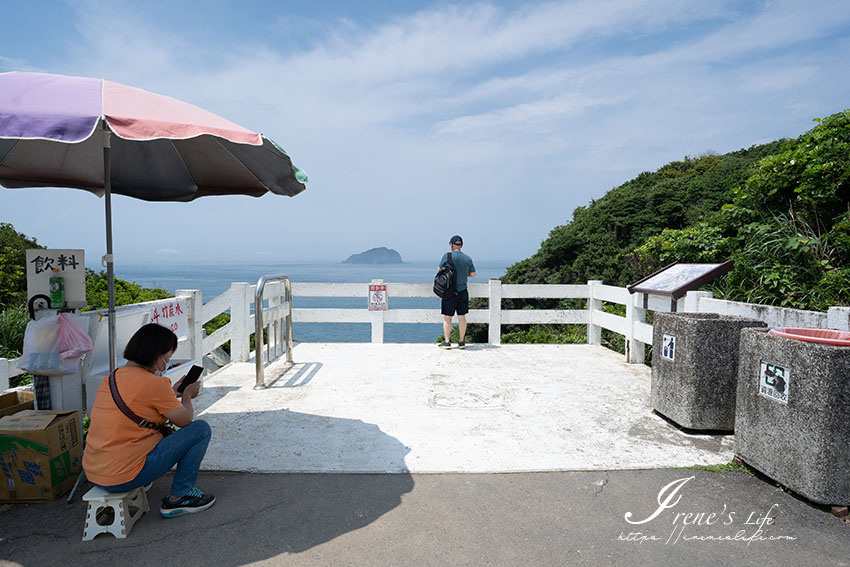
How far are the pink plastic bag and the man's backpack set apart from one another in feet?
17.6

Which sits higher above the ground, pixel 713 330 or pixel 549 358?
pixel 713 330

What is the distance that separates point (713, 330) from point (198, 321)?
5179mm

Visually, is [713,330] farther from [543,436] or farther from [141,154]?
[141,154]

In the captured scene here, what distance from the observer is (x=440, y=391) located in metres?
6.07

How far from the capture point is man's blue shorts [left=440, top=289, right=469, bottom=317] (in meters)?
8.70

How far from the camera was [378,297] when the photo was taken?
9.34m

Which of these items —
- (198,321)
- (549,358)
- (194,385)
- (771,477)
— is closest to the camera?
(194,385)

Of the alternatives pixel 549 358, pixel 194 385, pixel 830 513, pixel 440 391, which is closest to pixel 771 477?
pixel 830 513

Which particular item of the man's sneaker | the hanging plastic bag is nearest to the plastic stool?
the man's sneaker

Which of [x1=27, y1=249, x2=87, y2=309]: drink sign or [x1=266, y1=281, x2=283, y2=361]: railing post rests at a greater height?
[x1=27, y1=249, x2=87, y2=309]: drink sign

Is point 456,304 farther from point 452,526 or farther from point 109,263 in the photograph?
point 452,526

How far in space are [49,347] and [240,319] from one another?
385 centimetres

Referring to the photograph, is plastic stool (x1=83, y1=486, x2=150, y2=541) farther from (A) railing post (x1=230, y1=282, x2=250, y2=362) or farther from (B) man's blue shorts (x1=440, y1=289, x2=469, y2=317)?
(B) man's blue shorts (x1=440, y1=289, x2=469, y2=317)

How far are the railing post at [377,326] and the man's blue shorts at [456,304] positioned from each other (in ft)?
3.98
